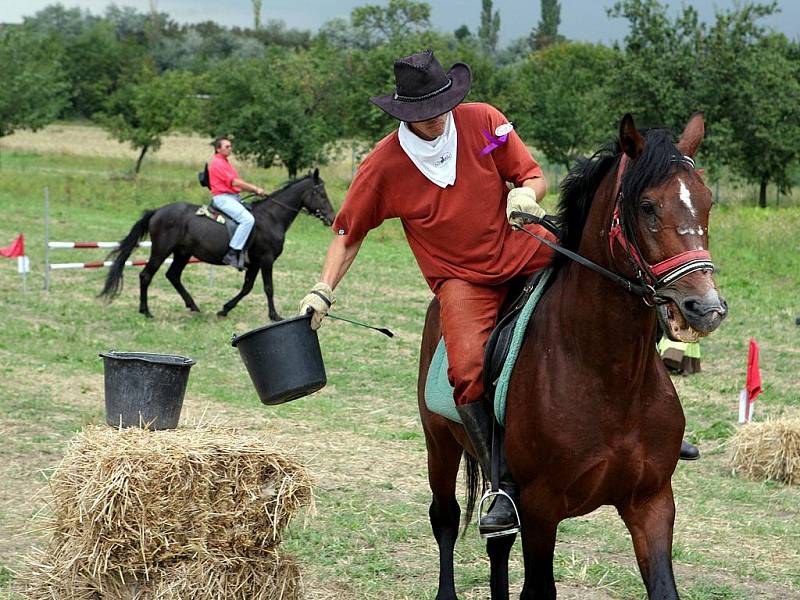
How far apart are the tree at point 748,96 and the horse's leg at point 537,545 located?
29.4m

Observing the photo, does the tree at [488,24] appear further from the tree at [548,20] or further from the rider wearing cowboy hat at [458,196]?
the rider wearing cowboy hat at [458,196]

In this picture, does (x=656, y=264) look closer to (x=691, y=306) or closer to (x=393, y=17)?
(x=691, y=306)

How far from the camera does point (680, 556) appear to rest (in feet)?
19.6

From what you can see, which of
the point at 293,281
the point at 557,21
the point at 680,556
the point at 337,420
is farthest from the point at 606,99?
the point at 557,21

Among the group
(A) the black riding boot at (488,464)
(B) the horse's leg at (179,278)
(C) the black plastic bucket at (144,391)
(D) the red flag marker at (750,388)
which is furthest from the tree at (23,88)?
(A) the black riding boot at (488,464)

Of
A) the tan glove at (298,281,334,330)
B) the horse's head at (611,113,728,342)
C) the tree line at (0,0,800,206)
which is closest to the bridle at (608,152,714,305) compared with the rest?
the horse's head at (611,113,728,342)

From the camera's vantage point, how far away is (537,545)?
13.9 ft

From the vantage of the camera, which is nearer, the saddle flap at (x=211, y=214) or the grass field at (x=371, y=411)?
the grass field at (x=371, y=411)

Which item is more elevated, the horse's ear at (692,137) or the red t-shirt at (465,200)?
the horse's ear at (692,137)

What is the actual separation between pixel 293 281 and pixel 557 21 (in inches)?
5497

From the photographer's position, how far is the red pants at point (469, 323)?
4496 mm

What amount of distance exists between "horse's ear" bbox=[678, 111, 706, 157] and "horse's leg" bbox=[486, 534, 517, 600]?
2052 mm

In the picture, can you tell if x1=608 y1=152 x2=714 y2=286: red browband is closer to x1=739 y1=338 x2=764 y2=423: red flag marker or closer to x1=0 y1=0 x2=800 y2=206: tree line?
x1=739 y1=338 x2=764 y2=423: red flag marker

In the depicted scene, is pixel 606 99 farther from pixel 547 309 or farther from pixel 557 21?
pixel 557 21
